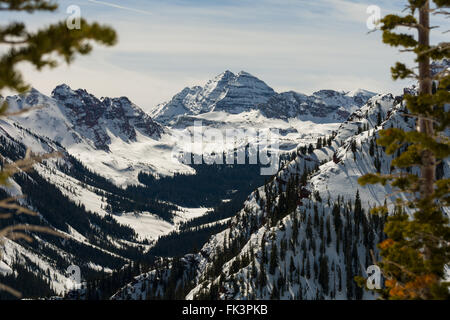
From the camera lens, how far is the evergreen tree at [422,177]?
23.4 metres

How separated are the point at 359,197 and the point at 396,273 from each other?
182 metres

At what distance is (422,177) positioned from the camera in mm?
24906

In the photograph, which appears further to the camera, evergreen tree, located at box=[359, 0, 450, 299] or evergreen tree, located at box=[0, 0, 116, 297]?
evergreen tree, located at box=[359, 0, 450, 299]

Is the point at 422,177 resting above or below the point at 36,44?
below

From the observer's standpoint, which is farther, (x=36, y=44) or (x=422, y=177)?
(x=422, y=177)

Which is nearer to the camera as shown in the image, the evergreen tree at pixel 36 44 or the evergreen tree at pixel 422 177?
the evergreen tree at pixel 36 44

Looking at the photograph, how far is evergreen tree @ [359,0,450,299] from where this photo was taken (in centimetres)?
2339

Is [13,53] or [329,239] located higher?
[13,53]

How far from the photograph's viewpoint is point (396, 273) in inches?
1016

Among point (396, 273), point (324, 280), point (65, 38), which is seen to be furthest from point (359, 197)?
point (65, 38)
